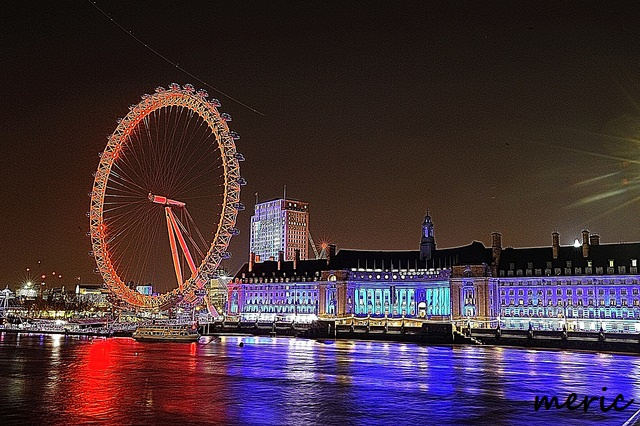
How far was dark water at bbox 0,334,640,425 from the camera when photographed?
27.3 m

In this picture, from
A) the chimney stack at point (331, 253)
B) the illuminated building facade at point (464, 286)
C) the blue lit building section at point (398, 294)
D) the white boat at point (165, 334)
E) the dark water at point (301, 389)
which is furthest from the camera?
the chimney stack at point (331, 253)

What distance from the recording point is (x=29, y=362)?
174 ft

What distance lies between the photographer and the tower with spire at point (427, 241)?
6289 inches

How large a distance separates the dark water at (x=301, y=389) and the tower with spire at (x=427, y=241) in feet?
327

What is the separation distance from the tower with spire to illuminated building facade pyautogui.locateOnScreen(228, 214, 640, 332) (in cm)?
24

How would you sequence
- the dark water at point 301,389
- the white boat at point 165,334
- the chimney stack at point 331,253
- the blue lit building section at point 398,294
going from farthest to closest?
the chimney stack at point 331,253 < the blue lit building section at point 398,294 < the white boat at point 165,334 < the dark water at point 301,389

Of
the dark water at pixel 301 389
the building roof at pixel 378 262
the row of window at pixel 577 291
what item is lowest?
the dark water at pixel 301 389

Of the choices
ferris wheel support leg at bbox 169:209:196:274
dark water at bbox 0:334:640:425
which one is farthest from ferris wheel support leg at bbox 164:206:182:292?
dark water at bbox 0:334:640:425

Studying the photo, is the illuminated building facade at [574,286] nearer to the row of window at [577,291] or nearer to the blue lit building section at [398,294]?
the row of window at [577,291]

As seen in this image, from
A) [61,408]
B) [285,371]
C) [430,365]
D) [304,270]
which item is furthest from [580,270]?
[61,408]

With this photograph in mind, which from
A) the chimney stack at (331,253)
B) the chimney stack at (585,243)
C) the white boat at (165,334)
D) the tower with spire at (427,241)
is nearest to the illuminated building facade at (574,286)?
the chimney stack at (585,243)

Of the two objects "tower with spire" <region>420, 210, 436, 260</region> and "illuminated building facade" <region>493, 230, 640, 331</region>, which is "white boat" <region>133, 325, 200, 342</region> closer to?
"illuminated building facade" <region>493, 230, 640, 331</region>

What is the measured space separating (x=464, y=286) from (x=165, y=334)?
2737 inches

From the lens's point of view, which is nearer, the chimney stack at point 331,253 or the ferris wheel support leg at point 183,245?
the ferris wheel support leg at point 183,245
